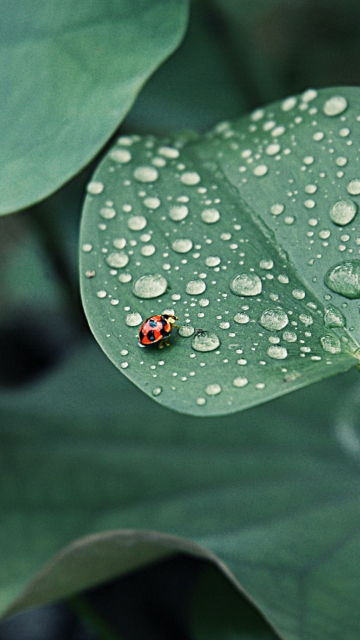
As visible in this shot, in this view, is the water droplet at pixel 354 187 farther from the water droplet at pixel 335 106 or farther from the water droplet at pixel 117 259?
the water droplet at pixel 117 259

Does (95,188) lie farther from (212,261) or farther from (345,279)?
(345,279)

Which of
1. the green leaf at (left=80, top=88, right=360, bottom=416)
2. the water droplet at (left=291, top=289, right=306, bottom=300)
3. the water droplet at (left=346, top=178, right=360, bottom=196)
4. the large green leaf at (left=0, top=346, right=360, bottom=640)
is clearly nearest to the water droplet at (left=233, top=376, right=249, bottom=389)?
the green leaf at (left=80, top=88, right=360, bottom=416)

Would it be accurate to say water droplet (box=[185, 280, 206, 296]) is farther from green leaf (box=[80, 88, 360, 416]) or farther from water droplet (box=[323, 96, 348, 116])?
water droplet (box=[323, 96, 348, 116])

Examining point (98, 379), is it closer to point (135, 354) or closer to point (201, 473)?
point (201, 473)

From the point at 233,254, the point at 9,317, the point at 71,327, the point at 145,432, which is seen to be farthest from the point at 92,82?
the point at 9,317

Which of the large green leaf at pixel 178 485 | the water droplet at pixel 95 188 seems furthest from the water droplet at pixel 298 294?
the large green leaf at pixel 178 485

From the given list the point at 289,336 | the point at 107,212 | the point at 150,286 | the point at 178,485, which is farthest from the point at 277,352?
the point at 178,485
